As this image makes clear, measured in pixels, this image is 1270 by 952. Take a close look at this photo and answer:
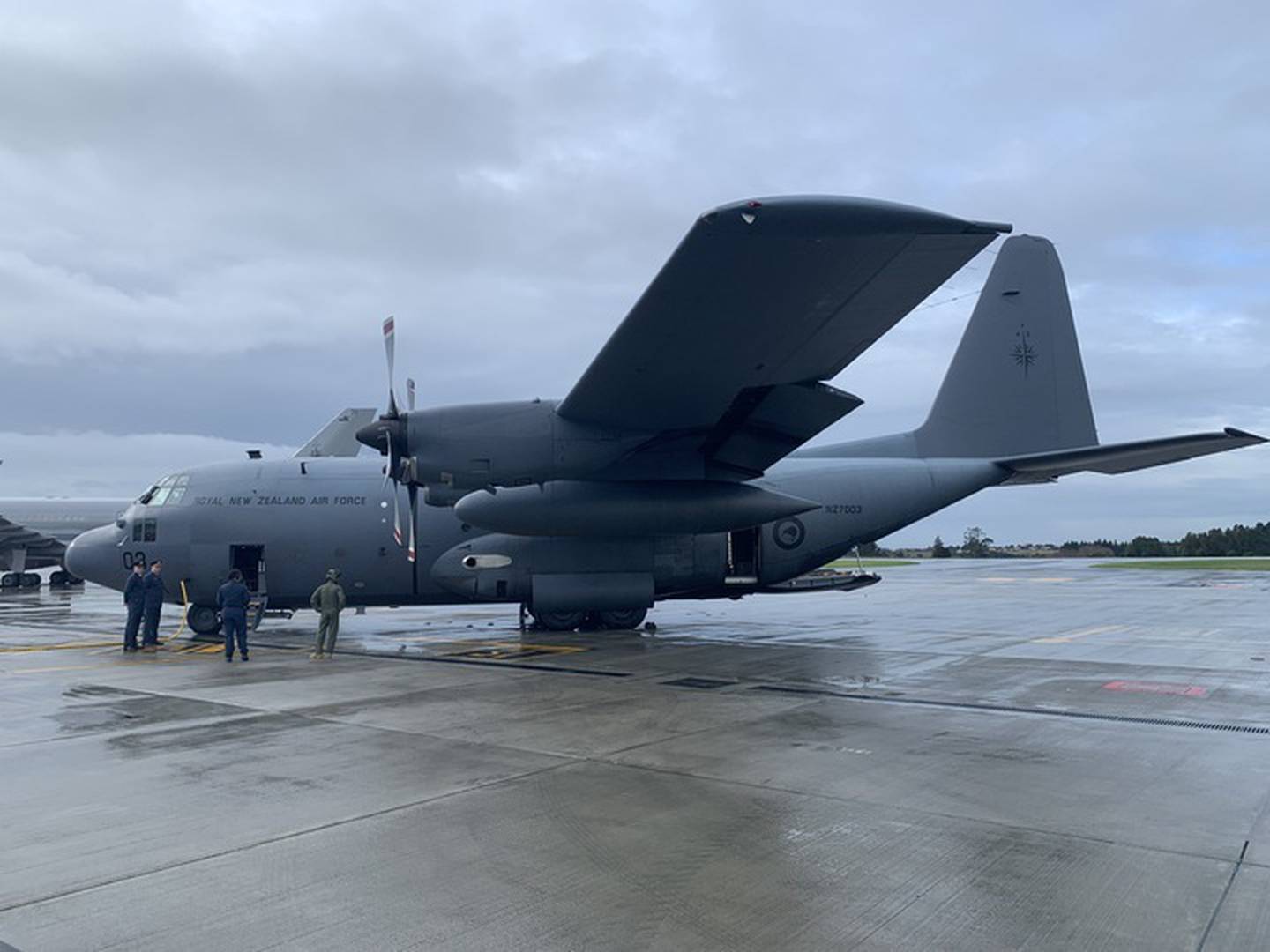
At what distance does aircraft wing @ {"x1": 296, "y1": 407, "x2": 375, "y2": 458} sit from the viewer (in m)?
40.1

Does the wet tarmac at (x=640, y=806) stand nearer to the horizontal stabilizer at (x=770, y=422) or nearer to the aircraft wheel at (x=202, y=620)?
the horizontal stabilizer at (x=770, y=422)

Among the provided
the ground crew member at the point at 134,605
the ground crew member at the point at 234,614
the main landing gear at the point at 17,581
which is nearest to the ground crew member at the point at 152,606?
the ground crew member at the point at 134,605

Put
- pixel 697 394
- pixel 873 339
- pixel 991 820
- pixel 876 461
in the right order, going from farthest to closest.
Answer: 1. pixel 876 461
2. pixel 697 394
3. pixel 873 339
4. pixel 991 820

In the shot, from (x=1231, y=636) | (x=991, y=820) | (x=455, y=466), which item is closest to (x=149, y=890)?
(x=991, y=820)

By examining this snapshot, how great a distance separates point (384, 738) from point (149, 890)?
367cm

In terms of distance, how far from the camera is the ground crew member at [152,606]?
16.3m

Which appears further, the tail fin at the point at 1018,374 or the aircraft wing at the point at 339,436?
the aircraft wing at the point at 339,436

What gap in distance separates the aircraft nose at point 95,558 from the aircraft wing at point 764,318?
34.7 ft

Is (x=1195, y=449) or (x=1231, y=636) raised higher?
(x=1195, y=449)

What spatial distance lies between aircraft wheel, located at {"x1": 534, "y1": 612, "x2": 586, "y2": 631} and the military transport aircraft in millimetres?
93

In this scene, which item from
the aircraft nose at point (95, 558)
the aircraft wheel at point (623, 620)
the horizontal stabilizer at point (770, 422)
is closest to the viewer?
the horizontal stabilizer at point (770, 422)

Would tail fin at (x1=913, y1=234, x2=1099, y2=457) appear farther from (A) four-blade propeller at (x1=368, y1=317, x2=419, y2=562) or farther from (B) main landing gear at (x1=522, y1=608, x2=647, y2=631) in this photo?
(A) four-blade propeller at (x1=368, y1=317, x2=419, y2=562)

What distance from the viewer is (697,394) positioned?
13.5 meters

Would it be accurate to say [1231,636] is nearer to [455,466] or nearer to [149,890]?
[455,466]
